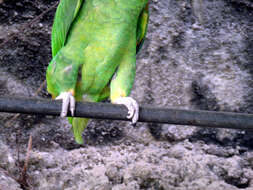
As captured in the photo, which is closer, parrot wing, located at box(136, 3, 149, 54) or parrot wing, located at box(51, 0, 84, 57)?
Result: parrot wing, located at box(51, 0, 84, 57)

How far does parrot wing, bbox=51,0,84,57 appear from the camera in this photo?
1.39 metres

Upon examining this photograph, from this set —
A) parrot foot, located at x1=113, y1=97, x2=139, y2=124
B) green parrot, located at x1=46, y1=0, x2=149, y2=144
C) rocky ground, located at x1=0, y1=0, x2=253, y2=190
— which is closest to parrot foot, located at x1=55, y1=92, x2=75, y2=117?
green parrot, located at x1=46, y1=0, x2=149, y2=144

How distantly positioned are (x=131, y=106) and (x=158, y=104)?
0.56 m

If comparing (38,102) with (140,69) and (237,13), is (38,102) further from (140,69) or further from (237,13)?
(237,13)

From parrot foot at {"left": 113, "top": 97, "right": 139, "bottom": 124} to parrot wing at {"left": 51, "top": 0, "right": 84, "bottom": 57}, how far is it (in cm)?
35

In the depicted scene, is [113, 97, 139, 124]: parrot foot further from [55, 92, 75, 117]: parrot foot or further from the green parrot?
[55, 92, 75, 117]: parrot foot

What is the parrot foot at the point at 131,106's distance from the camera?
1.08 metres

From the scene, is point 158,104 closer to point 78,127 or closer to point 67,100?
point 78,127

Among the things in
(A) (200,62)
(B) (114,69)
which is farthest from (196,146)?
(B) (114,69)

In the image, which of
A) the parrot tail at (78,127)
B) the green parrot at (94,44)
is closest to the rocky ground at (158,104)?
the parrot tail at (78,127)

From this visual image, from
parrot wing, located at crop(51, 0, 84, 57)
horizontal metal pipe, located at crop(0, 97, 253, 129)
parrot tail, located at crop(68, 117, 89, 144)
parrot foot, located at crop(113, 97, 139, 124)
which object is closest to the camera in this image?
horizontal metal pipe, located at crop(0, 97, 253, 129)

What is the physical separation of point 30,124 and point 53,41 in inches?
16.8

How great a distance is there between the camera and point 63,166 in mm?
1605

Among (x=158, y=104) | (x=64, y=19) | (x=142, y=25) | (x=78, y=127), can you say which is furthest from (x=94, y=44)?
(x=158, y=104)
